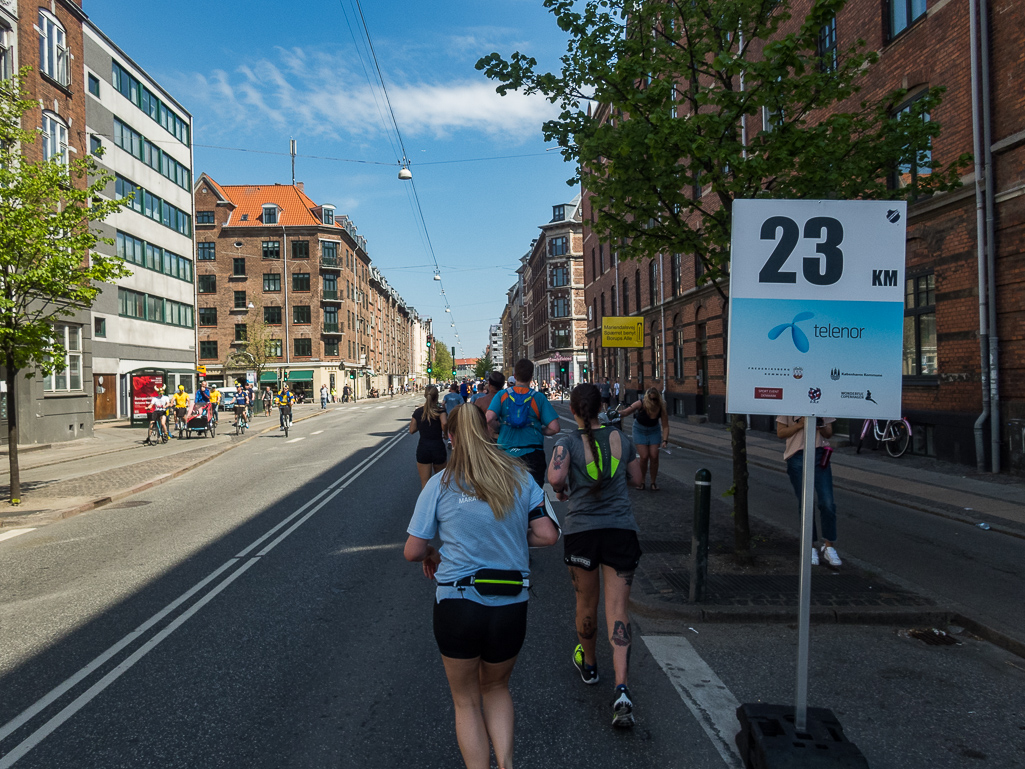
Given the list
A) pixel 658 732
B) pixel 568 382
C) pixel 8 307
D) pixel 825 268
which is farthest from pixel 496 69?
pixel 568 382

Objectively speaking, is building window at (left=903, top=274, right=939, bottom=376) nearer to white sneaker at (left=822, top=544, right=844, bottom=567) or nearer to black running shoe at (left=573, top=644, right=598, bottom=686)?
white sneaker at (left=822, top=544, right=844, bottom=567)

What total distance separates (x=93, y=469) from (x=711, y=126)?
51.5 feet

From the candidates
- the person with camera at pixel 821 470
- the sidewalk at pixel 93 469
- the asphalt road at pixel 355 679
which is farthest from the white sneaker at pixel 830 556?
the sidewalk at pixel 93 469

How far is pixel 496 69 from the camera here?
7.12 metres

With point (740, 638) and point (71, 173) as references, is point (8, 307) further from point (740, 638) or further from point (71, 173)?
point (740, 638)

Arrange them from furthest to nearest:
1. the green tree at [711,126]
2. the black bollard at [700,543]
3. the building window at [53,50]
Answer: the building window at [53,50]
the green tree at [711,126]
the black bollard at [700,543]

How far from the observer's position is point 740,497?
6.54 m

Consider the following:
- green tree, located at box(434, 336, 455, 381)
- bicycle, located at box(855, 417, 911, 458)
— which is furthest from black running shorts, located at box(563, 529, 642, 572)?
green tree, located at box(434, 336, 455, 381)

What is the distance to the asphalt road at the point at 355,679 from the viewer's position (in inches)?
136

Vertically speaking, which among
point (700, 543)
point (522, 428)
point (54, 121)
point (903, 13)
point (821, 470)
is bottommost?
point (700, 543)

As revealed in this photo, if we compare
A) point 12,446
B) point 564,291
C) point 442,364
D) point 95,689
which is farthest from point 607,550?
point 442,364

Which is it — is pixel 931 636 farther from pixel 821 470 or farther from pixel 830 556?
pixel 821 470

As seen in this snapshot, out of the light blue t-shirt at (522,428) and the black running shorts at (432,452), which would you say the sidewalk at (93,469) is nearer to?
the black running shorts at (432,452)

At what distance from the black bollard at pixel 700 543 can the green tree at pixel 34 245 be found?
950 cm
